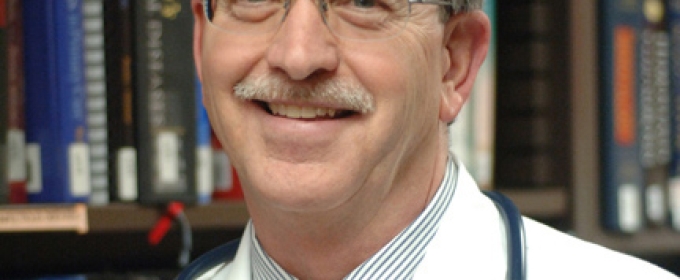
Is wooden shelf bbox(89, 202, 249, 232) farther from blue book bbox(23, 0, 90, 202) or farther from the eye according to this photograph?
the eye

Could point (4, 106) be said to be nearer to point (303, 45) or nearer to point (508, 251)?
point (303, 45)

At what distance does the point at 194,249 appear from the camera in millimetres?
1647

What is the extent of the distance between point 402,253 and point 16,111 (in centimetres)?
57

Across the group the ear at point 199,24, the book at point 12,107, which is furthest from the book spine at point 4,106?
the ear at point 199,24

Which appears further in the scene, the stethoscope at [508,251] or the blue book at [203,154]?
the blue book at [203,154]

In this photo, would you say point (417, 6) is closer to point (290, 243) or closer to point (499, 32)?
point (290, 243)

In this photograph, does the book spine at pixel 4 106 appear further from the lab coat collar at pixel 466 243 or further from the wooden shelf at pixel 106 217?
the lab coat collar at pixel 466 243

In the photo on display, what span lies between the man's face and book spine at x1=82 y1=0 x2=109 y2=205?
0.36 metres

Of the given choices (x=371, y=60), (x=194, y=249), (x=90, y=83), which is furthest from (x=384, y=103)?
(x=194, y=249)

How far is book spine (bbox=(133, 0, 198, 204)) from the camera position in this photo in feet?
4.13

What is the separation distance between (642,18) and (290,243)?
799 millimetres

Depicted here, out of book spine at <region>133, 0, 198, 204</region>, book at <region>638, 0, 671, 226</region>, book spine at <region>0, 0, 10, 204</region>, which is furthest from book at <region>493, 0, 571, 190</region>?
book spine at <region>0, 0, 10, 204</region>

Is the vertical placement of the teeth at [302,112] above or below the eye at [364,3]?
below

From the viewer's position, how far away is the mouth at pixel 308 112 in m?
0.93
